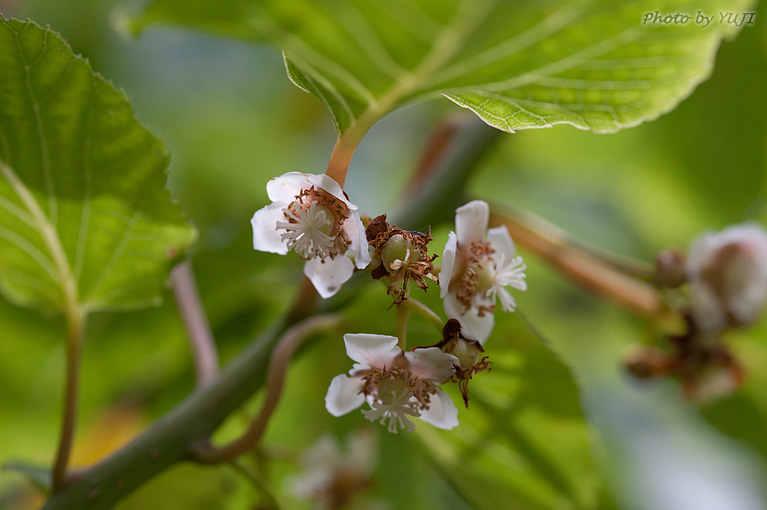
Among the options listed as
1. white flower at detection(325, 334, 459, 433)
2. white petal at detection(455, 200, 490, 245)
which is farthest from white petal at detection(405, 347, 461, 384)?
white petal at detection(455, 200, 490, 245)

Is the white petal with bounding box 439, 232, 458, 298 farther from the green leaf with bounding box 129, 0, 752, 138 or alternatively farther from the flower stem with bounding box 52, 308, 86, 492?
the flower stem with bounding box 52, 308, 86, 492

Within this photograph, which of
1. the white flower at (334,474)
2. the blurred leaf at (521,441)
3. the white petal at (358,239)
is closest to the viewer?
the white petal at (358,239)

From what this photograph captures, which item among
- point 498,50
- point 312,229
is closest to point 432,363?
point 312,229

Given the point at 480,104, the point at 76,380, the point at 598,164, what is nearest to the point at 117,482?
the point at 76,380

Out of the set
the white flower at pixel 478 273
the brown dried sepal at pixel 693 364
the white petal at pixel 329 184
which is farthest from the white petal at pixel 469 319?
the brown dried sepal at pixel 693 364

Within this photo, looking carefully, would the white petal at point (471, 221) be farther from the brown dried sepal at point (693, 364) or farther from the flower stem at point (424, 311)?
the brown dried sepal at point (693, 364)

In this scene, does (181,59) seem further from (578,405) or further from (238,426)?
(578,405)

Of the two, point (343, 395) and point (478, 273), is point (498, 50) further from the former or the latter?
point (343, 395)
